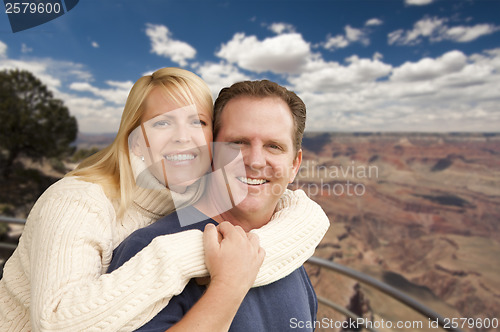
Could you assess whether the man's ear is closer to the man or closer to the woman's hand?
the man

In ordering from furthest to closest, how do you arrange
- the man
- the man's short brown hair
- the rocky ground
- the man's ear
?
1. the rocky ground
2. the man's ear
3. the man's short brown hair
4. the man

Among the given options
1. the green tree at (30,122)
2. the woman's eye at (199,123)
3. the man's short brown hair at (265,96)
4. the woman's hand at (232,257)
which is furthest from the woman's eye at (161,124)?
the green tree at (30,122)

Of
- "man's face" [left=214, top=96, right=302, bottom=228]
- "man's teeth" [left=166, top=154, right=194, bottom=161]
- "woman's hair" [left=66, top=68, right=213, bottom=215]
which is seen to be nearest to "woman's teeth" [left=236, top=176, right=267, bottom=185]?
"man's face" [left=214, top=96, right=302, bottom=228]

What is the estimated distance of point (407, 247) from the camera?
67188 millimetres

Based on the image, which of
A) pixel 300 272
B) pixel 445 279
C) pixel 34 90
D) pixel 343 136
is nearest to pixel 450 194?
pixel 445 279

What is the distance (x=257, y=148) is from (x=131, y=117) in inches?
22.5

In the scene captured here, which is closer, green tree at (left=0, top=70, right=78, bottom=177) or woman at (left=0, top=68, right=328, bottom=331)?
woman at (left=0, top=68, right=328, bottom=331)

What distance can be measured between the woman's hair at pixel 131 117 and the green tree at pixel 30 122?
727 inches

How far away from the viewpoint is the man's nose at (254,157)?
4.71ft

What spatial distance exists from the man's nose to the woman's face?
0.20 m

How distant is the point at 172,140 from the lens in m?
1.46

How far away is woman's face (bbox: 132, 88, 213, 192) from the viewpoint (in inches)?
56.9

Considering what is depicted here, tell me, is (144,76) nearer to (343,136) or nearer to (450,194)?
(343,136)

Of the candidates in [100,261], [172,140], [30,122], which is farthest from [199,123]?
[30,122]
